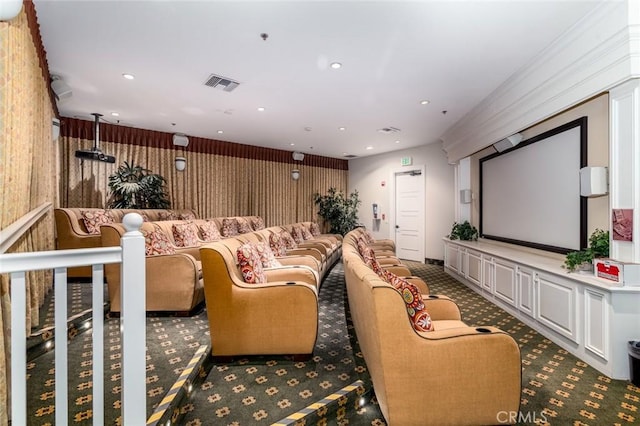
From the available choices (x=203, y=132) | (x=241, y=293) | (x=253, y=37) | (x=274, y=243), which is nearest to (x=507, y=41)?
(x=253, y=37)

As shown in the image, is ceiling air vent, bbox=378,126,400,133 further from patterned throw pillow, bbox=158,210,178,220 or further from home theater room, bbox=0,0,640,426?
patterned throw pillow, bbox=158,210,178,220

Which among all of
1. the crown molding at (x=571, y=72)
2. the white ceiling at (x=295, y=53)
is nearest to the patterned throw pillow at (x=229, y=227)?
the white ceiling at (x=295, y=53)

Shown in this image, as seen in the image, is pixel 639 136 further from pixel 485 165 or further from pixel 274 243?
pixel 274 243

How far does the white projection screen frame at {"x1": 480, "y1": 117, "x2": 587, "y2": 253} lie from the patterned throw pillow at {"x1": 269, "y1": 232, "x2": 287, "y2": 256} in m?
3.26

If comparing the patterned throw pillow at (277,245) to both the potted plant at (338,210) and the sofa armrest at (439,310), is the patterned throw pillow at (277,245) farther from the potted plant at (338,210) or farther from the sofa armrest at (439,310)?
the potted plant at (338,210)

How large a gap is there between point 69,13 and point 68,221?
10.2 ft

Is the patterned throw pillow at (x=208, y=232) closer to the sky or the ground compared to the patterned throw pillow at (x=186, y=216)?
closer to the ground

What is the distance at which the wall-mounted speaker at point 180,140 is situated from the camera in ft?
21.2

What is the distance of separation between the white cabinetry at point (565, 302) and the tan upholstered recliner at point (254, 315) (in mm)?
2235

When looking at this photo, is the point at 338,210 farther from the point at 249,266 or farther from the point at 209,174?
the point at 249,266

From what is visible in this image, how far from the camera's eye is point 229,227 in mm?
6348

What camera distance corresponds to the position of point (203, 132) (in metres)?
6.50

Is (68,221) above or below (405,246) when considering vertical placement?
above

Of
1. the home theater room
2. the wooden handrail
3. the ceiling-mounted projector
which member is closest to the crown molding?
the home theater room
